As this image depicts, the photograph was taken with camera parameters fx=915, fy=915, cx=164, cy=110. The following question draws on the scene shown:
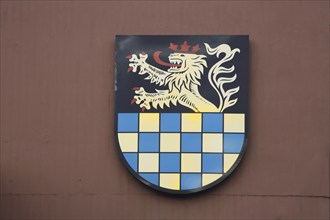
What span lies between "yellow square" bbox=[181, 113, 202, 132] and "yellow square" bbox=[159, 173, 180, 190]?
1.31 ft

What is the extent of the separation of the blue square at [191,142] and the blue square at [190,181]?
0.22 metres

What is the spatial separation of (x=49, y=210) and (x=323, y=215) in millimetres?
2328

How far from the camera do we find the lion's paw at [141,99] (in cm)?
781

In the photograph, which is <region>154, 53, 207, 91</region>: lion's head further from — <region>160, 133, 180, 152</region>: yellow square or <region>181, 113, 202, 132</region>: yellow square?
<region>160, 133, 180, 152</region>: yellow square

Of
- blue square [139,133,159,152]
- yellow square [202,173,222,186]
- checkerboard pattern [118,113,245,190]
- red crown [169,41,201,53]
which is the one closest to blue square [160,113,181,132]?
checkerboard pattern [118,113,245,190]

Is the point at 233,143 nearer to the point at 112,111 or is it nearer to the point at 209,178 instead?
the point at 209,178

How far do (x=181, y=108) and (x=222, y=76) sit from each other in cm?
44

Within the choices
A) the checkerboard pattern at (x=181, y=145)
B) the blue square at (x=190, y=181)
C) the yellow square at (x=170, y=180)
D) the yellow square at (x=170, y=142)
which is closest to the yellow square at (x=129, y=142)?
the checkerboard pattern at (x=181, y=145)

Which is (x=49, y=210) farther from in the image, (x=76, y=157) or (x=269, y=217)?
(x=269, y=217)

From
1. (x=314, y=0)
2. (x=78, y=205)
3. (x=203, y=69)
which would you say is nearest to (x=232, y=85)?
(x=203, y=69)

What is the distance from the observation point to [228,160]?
25.3 ft

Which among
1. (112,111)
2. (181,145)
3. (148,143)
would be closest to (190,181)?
(181,145)

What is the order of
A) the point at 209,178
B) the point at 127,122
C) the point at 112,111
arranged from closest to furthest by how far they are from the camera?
1. the point at 209,178
2. the point at 127,122
3. the point at 112,111

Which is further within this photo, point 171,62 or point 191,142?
point 171,62
